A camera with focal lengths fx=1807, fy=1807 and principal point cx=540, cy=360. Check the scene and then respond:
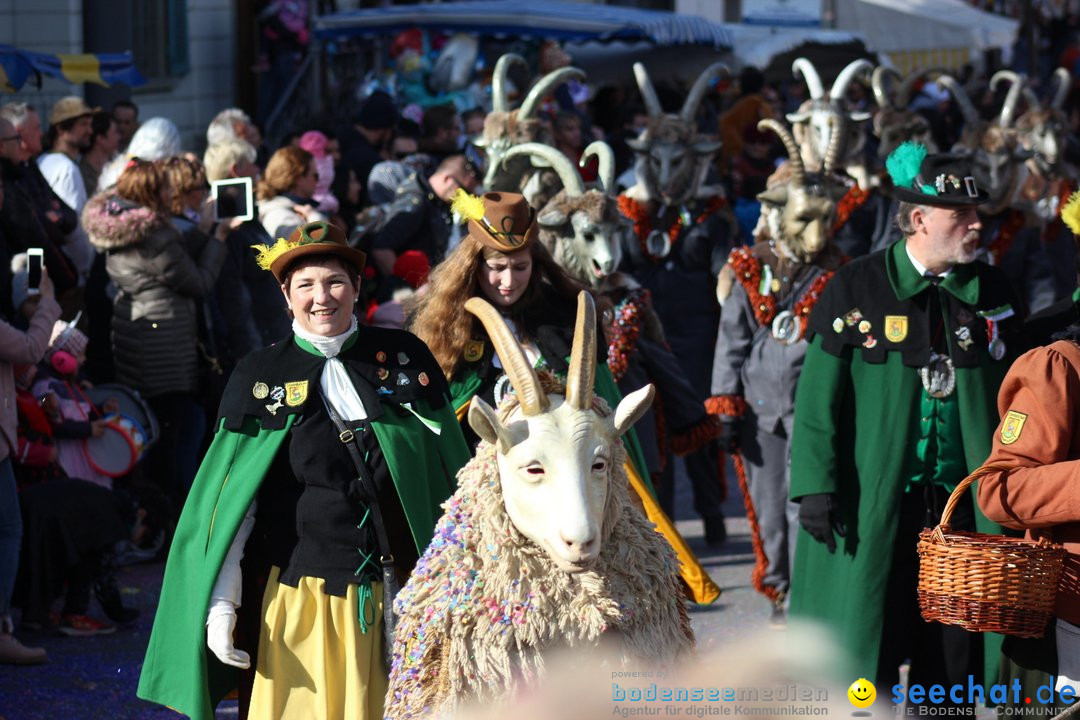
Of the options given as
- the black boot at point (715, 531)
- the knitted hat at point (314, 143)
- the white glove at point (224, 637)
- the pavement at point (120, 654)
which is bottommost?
the black boot at point (715, 531)

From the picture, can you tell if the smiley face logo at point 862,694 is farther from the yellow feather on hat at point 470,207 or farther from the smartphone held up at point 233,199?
the smartphone held up at point 233,199

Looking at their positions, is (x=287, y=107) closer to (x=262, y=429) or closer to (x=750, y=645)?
(x=262, y=429)

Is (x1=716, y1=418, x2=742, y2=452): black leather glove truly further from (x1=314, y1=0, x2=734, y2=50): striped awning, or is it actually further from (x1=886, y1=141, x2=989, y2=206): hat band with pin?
(x1=314, y1=0, x2=734, y2=50): striped awning

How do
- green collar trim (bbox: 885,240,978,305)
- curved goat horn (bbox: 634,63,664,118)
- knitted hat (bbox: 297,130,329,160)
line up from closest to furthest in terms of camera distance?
green collar trim (bbox: 885,240,978,305)
curved goat horn (bbox: 634,63,664,118)
knitted hat (bbox: 297,130,329,160)

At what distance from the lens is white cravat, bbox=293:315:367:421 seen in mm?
5004

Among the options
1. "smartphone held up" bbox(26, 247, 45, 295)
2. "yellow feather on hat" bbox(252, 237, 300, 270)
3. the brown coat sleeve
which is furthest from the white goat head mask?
"smartphone held up" bbox(26, 247, 45, 295)

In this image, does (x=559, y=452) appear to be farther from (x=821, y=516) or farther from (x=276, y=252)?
(x=821, y=516)

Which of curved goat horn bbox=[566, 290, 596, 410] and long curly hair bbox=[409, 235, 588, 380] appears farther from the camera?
long curly hair bbox=[409, 235, 588, 380]

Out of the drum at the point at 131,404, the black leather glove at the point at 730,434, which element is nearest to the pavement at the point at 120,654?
the drum at the point at 131,404

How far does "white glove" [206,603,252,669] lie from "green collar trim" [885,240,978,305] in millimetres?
2606

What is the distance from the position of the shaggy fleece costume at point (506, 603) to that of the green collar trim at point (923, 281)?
2.05m

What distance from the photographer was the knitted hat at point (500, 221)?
19.5ft

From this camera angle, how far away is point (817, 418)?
625 centimetres

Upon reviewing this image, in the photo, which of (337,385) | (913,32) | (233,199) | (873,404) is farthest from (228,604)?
(913,32)
